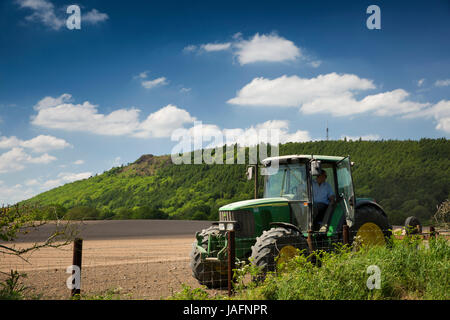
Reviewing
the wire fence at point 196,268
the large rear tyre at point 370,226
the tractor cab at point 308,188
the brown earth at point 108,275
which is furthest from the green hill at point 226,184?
the tractor cab at point 308,188

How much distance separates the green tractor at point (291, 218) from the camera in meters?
7.97

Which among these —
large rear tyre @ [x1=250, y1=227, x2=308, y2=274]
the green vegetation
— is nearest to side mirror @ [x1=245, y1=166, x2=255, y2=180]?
large rear tyre @ [x1=250, y1=227, x2=308, y2=274]

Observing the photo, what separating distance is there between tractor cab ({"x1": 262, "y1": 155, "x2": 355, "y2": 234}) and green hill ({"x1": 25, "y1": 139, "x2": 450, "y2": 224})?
38.4m

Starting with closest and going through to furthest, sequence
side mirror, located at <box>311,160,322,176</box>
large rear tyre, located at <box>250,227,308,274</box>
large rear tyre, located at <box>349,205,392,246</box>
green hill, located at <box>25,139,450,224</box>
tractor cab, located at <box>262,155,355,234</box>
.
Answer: large rear tyre, located at <box>250,227,308,274</box>, side mirror, located at <box>311,160,322,176</box>, tractor cab, located at <box>262,155,355,234</box>, large rear tyre, located at <box>349,205,392,246</box>, green hill, located at <box>25,139,450,224</box>

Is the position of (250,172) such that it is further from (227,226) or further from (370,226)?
(370,226)

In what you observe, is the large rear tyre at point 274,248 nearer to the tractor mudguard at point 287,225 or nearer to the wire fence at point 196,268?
the wire fence at point 196,268

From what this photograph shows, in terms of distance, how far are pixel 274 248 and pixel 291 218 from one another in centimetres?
140

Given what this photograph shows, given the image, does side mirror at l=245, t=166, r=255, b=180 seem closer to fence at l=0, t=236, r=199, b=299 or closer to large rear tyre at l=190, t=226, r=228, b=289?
large rear tyre at l=190, t=226, r=228, b=289

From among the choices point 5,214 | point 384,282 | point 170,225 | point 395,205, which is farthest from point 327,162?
point 395,205

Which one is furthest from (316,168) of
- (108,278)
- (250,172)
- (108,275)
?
(108,275)

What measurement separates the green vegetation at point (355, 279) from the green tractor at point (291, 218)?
32.1 inches

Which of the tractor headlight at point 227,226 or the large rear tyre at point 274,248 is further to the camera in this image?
the tractor headlight at point 227,226

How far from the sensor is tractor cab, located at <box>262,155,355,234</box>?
8320 millimetres

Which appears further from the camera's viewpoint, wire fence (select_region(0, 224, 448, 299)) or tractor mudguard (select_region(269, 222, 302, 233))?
tractor mudguard (select_region(269, 222, 302, 233))
